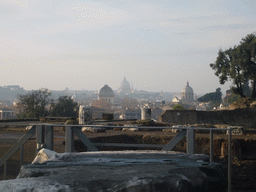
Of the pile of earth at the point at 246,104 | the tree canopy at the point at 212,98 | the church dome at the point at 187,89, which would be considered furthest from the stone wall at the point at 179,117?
the church dome at the point at 187,89

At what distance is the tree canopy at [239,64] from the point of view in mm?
27750

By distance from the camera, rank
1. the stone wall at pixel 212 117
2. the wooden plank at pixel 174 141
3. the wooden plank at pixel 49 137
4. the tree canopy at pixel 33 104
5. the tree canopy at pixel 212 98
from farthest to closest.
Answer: the tree canopy at pixel 212 98, the tree canopy at pixel 33 104, the stone wall at pixel 212 117, the wooden plank at pixel 49 137, the wooden plank at pixel 174 141

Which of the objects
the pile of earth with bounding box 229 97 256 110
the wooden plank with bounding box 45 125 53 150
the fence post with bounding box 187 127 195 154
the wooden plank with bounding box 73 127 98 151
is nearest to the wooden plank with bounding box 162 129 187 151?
the fence post with bounding box 187 127 195 154

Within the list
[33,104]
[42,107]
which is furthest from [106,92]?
[42,107]

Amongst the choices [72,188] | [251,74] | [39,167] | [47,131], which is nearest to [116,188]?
[72,188]

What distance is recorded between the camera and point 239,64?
92.4ft

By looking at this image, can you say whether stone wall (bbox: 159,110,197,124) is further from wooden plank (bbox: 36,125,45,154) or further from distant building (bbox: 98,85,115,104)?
distant building (bbox: 98,85,115,104)

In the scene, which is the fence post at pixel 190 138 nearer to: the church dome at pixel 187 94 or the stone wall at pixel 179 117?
the stone wall at pixel 179 117

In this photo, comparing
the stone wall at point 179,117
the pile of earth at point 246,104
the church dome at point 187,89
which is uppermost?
the church dome at point 187,89

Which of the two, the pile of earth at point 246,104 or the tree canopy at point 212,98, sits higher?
the tree canopy at point 212,98

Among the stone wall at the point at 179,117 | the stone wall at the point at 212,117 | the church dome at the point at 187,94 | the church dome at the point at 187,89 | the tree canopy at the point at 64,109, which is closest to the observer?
the stone wall at the point at 212,117

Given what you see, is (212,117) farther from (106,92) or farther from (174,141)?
(106,92)

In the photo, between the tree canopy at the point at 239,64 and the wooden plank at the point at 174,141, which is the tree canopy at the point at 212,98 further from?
the wooden plank at the point at 174,141

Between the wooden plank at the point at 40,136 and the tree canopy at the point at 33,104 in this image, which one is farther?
the tree canopy at the point at 33,104
